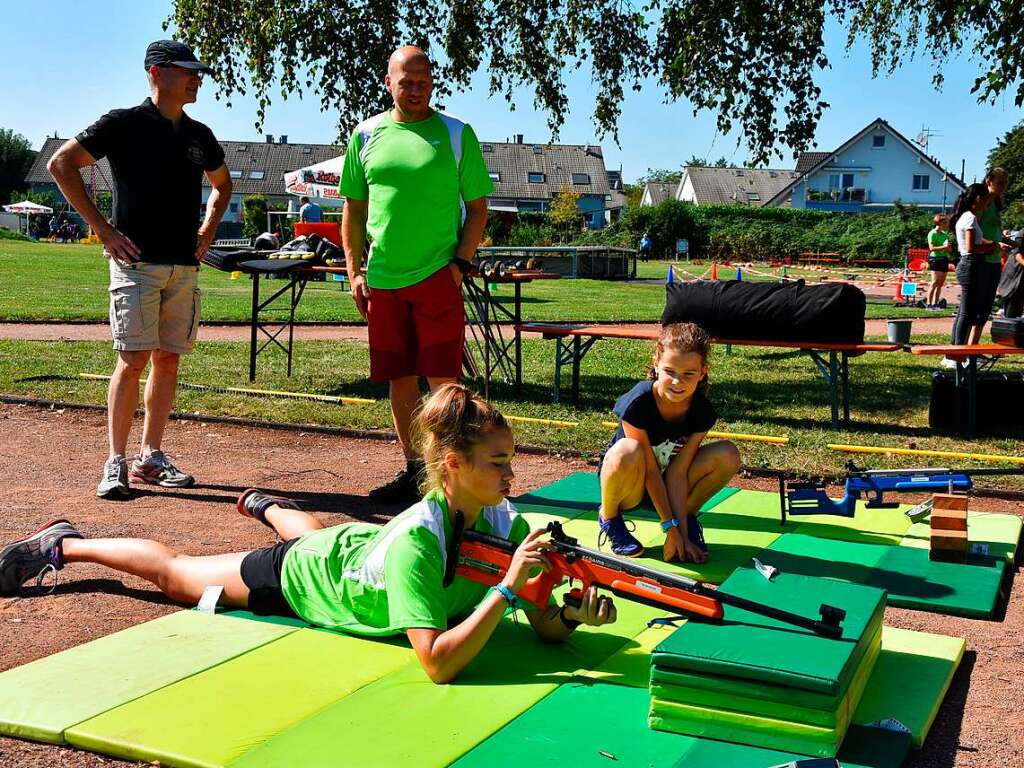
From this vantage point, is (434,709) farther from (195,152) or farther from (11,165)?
(11,165)

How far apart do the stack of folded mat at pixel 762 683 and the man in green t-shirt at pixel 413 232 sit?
9.23 ft

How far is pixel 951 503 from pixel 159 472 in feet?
14.0

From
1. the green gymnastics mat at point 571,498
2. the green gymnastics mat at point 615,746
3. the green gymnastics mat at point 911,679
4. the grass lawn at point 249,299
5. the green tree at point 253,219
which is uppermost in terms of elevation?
the green tree at point 253,219

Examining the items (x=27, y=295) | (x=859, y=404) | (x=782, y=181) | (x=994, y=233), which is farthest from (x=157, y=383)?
(x=782, y=181)

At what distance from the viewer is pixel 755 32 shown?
35.2ft

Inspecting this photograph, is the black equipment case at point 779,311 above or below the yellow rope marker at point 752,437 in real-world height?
above

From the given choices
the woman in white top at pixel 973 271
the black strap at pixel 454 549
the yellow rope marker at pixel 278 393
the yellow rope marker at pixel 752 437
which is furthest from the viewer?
the woman in white top at pixel 973 271

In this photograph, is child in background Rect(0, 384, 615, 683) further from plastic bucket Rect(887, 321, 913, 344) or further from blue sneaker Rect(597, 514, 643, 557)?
plastic bucket Rect(887, 321, 913, 344)

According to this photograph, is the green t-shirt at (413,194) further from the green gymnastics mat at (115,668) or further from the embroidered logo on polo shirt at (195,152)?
the green gymnastics mat at (115,668)

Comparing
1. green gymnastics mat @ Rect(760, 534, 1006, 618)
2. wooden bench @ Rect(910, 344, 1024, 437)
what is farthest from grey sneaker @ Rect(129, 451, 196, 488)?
wooden bench @ Rect(910, 344, 1024, 437)

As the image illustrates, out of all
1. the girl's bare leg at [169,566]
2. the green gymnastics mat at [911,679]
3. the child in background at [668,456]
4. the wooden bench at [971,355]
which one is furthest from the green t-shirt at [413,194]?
the wooden bench at [971,355]

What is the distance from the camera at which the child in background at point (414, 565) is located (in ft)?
11.9

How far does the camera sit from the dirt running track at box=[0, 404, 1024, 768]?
359 cm

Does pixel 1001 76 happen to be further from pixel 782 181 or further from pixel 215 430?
pixel 782 181
